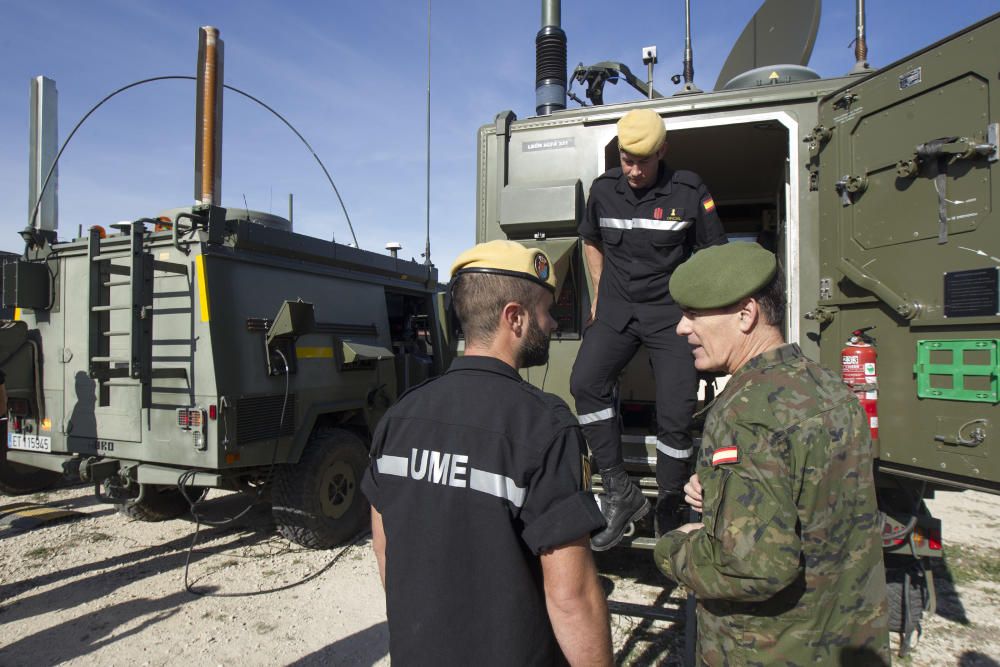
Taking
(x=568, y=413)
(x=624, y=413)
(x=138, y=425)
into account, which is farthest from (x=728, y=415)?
(x=138, y=425)

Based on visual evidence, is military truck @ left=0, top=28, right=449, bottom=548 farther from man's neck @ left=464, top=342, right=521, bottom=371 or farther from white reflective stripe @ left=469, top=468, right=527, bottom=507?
white reflective stripe @ left=469, top=468, right=527, bottom=507

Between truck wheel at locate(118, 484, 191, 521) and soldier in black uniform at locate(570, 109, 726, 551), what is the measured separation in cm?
418

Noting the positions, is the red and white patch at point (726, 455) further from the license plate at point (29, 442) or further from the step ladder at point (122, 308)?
the license plate at point (29, 442)

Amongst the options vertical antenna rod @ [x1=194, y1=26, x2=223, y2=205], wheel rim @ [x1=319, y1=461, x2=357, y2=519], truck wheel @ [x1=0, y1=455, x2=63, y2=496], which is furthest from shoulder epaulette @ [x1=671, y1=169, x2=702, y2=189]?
truck wheel @ [x1=0, y1=455, x2=63, y2=496]

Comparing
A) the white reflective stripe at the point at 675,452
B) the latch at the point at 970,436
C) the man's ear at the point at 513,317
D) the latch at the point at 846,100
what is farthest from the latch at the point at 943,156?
the man's ear at the point at 513,317

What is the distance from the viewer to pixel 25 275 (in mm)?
5109

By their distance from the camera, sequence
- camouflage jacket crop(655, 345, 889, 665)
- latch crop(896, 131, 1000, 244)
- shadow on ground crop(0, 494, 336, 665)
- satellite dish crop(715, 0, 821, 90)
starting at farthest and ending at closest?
satellite dish crop(715, 0, 821, 90)
shadow on ground crop(0, 494, 336, 665)
latch crop(896, 131, 1000, 244)
camouflage jacket crop(655, 345, 889, 665)

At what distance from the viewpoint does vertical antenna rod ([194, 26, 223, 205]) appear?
527 centimetres

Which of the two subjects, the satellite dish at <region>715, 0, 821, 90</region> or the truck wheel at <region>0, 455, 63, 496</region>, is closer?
the satellite dish at <region>715, 0, 821, 90</region>

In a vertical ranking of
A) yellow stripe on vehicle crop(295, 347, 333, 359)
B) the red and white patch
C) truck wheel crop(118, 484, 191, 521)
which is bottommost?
truck wheel crop(118, 484, 191, 521)

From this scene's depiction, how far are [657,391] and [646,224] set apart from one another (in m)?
0.85

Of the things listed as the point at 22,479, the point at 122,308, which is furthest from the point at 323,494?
the point at 22,479

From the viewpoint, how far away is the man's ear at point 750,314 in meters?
1.51

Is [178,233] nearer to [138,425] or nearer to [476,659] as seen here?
[138,425]
